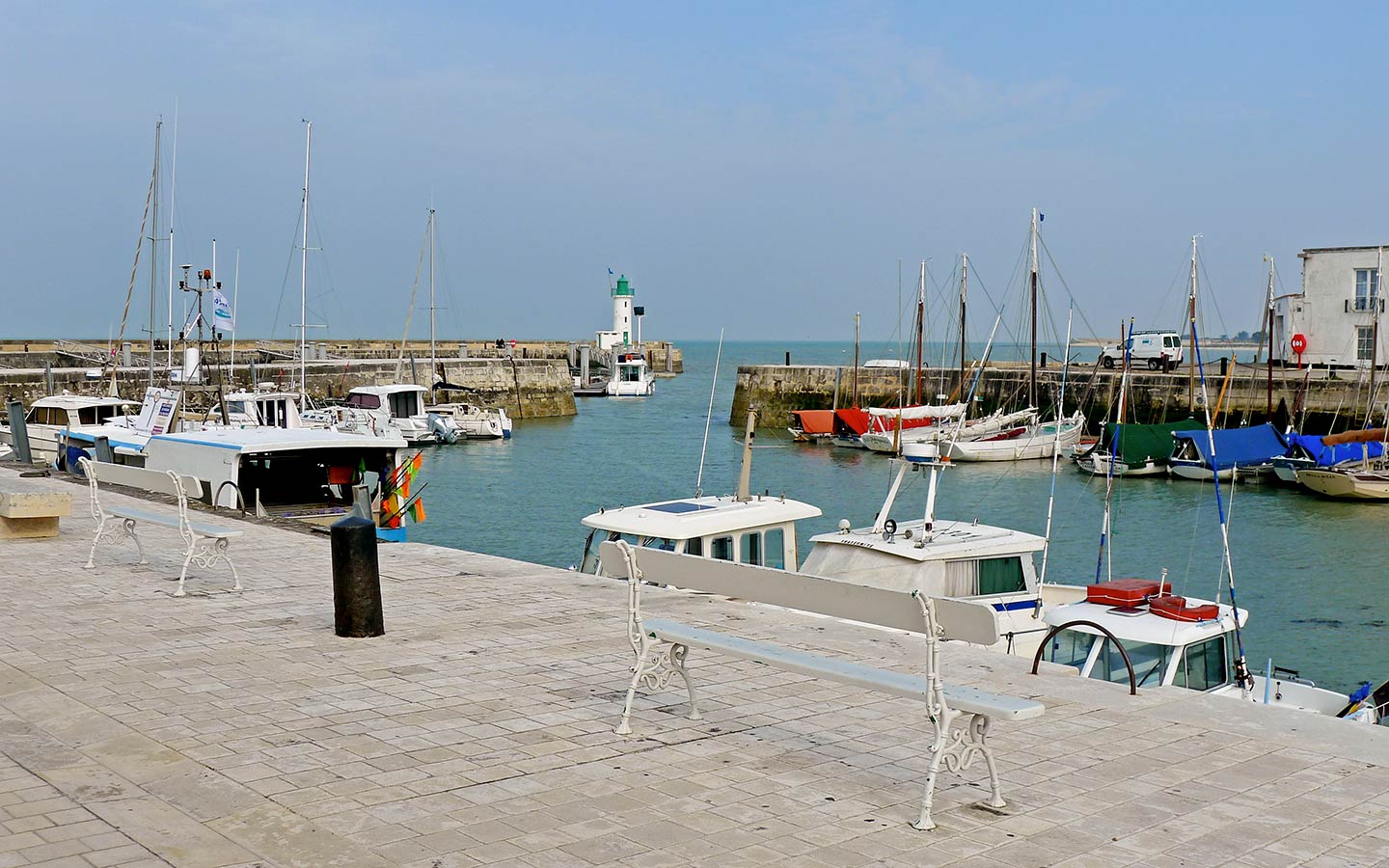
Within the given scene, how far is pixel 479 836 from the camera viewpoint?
17.0 ft

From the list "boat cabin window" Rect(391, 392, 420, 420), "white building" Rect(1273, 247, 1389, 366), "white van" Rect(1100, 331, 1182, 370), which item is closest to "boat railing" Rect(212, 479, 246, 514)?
"boat cabin window" Rect(391, 392, 420, 420)

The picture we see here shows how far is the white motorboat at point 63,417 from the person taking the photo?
102 feet

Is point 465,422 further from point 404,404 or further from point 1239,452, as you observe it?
point 1239,452

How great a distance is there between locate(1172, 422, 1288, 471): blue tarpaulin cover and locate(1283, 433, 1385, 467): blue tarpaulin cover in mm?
463

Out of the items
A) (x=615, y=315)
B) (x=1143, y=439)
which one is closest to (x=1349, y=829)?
(x=1143, y=439)

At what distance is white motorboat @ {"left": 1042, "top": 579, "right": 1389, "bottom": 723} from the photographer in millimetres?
11688

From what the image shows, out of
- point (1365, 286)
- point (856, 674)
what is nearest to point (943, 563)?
point (856, 674)

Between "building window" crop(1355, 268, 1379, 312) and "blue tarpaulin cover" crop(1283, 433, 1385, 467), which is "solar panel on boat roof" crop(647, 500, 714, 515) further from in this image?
"building window" crop(1355, 268, 1379, 312)

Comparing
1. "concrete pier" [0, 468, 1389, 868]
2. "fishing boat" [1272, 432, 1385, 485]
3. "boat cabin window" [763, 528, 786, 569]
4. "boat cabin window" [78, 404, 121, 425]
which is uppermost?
"boat cabin window" [78, 404, 121, 425]

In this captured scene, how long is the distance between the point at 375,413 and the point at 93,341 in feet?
108

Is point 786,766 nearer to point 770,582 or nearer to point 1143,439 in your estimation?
point 770,582

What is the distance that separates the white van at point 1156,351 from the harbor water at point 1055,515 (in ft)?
47.2

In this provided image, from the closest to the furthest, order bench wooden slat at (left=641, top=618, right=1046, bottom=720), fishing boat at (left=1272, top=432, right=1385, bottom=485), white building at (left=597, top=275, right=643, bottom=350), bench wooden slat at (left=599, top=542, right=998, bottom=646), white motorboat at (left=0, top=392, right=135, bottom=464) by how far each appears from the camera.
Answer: bench wooden slat at (left=641, top=618, right=1046, bottom=720)
bench wooden slat at (left=599, top=542, right=998, bottom=646)
white motorboat at (left=0, top=392, right=135, bottom=464)
fishing boat at (left=1272, top=432, right=1385, bottom=485)
white building at (left=597, top=275, right=643, bottom=350)

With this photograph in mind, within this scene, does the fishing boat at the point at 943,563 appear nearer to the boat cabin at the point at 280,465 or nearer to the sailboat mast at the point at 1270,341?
the boat cabin at the point at 280,465
